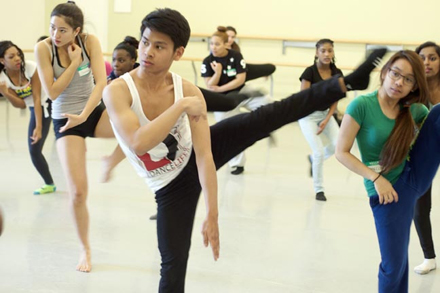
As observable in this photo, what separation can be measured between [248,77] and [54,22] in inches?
130

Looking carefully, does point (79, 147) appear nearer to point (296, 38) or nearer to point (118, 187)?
point (118, 187)

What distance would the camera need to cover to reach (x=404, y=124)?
232 cm

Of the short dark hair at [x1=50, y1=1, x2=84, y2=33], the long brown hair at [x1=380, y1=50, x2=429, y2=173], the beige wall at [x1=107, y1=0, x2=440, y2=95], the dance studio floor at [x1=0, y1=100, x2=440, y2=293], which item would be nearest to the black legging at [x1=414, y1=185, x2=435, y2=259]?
the dance studio floor at [x1=0, y1=100, x2=440, y2=293]

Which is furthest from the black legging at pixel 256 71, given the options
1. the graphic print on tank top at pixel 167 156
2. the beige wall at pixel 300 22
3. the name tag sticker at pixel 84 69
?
the graphic print on tank top at pixel 167 156

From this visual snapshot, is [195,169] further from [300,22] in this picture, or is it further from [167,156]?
[300,22]

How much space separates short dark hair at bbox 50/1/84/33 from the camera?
293cm

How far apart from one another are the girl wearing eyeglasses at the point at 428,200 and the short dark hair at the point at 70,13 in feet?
6.08

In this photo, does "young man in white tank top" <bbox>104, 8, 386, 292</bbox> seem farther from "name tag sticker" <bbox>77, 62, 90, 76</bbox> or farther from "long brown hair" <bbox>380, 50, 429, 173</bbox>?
"name tag sticker" <bbox>77, 62, 90, 76</bbox>

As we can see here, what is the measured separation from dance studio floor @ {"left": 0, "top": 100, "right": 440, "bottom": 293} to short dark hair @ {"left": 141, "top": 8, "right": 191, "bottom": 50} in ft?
4.76

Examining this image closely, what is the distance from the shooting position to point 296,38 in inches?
381

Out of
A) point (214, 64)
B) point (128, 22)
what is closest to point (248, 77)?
point (214, 64)

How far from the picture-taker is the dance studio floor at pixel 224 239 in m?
3.03

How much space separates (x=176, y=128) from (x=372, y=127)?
2.72 ft

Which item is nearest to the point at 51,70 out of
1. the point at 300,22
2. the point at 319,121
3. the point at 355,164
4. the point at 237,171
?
the point at 355,164
